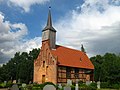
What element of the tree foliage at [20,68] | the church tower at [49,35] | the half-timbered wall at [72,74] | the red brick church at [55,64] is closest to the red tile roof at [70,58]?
the red brick church at [55,64]

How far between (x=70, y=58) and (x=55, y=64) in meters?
6.53

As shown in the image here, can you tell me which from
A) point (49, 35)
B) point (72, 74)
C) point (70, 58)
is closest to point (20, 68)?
point (70, 58)

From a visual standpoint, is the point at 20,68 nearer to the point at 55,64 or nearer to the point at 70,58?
the point at 70,58

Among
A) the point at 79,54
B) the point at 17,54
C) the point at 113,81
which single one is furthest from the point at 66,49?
the point at 17,54

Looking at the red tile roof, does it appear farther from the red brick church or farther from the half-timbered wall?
the half-timbered wall

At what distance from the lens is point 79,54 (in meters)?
54.2

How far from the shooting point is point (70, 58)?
48.4m

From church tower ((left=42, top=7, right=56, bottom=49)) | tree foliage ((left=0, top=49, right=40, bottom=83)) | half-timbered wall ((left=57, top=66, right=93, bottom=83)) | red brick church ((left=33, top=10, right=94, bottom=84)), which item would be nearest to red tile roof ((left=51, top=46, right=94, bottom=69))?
red brick church ((left=33, top=10, right=94, bottom=84))

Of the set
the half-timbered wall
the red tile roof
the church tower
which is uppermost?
the church tower

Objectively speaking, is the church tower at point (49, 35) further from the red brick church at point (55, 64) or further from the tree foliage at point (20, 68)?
the tree foliage at point (20, 68)

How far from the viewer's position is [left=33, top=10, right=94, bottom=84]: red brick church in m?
43.5

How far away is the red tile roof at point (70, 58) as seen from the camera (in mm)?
45550

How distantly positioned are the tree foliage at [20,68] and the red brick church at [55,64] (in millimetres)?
12641

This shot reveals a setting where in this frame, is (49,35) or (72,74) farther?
(72,74)
